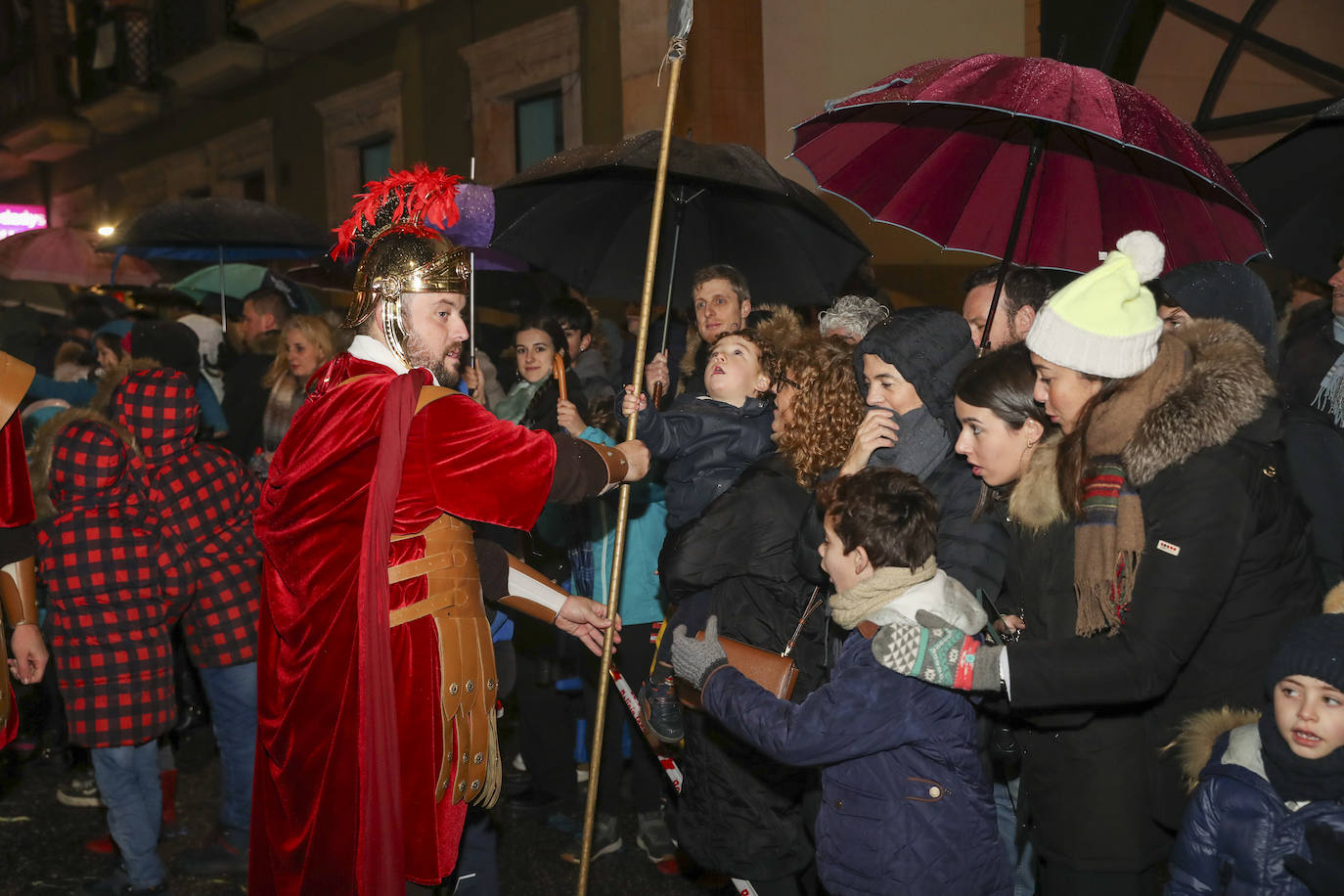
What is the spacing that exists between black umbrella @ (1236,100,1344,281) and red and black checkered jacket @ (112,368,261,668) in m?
4.07

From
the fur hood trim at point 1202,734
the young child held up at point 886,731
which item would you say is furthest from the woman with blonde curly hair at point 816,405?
the fur hood trim at point 1202,734

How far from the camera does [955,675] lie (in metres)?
2.58

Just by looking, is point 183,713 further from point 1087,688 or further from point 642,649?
point 1087,688

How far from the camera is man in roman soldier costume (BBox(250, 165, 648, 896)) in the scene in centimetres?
305

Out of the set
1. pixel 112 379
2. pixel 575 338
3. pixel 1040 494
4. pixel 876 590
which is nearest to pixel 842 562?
pixel 876 590

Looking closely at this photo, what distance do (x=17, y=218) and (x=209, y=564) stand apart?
2041cm

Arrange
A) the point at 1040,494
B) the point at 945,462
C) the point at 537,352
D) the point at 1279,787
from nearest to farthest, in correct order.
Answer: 1. the point at 1279,787
2. the point at 1040,494
3. the point at 945,462
4. the point at 537,352

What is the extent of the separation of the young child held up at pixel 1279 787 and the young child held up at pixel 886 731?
1.57ft

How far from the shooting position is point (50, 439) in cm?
485

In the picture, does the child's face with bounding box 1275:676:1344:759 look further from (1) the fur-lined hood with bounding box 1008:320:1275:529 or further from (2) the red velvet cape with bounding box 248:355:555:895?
(2) the red velvet cape with bounding box 248:355:555:895

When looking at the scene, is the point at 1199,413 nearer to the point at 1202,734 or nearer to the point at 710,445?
the point at 1202,734

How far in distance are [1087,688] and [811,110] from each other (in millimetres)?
7757

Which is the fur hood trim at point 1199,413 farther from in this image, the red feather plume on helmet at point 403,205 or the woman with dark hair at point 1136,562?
the red feather plume on helmet at point 403,205

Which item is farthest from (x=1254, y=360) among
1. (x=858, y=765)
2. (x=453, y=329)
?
(x=453, y=329)
